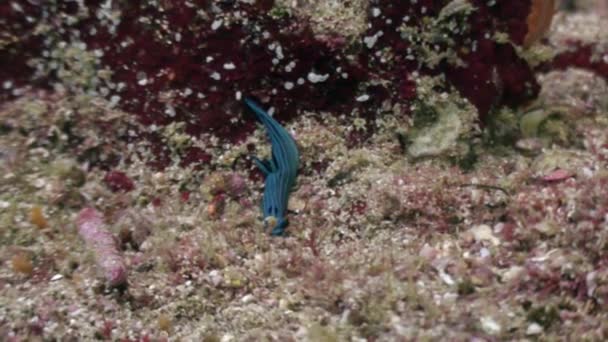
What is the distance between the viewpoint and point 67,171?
483 cm

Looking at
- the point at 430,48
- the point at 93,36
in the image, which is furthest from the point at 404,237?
the point at 93,36

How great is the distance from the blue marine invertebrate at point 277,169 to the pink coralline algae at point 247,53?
0.16 meters

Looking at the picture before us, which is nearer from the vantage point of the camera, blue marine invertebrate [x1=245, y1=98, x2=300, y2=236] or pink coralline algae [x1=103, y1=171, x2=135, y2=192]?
blue marine invertebrate [x1=245, y1=98, x2=300, y2=236]

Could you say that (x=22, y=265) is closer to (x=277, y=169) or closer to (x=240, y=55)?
(x=277, y=169)

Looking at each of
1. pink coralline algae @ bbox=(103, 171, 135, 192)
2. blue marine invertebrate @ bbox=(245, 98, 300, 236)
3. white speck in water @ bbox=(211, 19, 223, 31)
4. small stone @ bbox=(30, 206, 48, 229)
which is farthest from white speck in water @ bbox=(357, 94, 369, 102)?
small stone @ bbox=(30, 206, 48, 229)

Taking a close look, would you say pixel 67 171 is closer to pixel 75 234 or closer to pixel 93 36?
pixel 75 234

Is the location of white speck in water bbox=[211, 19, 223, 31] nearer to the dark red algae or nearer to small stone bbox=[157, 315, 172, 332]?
the dark red algae

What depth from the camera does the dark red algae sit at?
4.65 m

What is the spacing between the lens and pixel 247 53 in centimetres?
469

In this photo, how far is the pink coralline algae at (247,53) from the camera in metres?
4.65

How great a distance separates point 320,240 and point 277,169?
2.02ft

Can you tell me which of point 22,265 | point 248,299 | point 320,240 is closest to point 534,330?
point 320,240

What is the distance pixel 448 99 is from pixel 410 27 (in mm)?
600

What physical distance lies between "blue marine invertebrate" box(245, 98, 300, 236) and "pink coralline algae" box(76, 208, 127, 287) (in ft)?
3.37
